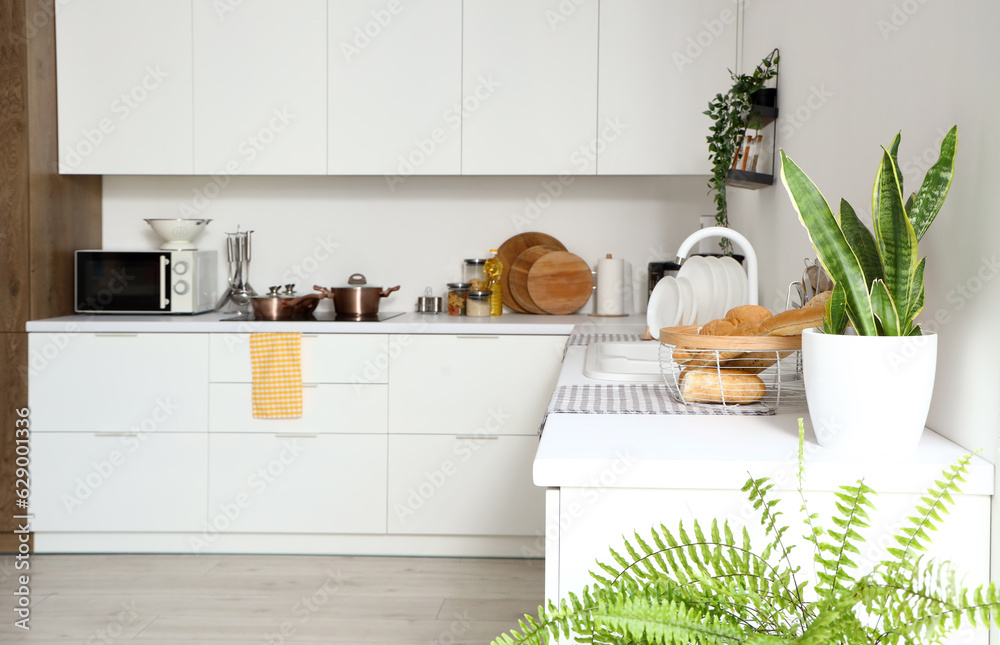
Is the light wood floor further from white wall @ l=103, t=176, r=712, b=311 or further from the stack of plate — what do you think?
white wall @ l=103, t=176, r=712, b=311

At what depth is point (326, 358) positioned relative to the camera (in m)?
3.01

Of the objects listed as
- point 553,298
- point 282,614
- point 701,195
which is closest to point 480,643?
point 282,614

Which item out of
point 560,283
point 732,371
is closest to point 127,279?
point 560,283

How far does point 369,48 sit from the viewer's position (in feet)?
10.5

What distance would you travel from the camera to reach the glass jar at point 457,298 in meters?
3.42

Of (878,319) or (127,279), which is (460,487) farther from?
(878,319)

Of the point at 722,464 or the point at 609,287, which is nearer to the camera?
the point at 722,464

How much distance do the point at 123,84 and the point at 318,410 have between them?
4.88 ft

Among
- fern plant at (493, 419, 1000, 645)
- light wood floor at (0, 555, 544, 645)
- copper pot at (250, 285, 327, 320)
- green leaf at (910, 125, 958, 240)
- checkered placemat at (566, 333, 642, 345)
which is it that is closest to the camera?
fern plant at (493, 419, 1000, 645)

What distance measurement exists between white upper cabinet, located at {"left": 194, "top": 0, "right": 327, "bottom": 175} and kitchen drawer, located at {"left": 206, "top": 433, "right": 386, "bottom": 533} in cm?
107

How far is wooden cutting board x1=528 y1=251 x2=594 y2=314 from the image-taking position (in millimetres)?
3451

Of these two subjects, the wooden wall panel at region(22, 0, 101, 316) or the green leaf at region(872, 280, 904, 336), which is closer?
the green leaf at region(872, 280, 904, 336)

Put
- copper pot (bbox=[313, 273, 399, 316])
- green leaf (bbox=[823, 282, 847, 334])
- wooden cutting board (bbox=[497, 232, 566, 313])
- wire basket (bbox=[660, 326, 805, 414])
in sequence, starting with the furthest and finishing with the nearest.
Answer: wooden cutting board (bbox=[497, 232, 566, 313]) < copper pot (bbox=[313, 273, 399, 316]) < wire basket (bbox=[660, 326, 805, 414]) < green leaf (bbox=[823, 282, 847, 334])

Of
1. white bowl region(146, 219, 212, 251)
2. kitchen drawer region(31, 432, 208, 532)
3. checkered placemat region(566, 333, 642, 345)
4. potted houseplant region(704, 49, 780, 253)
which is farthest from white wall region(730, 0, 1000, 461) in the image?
white bowl region(146, 219, 212, 251)
